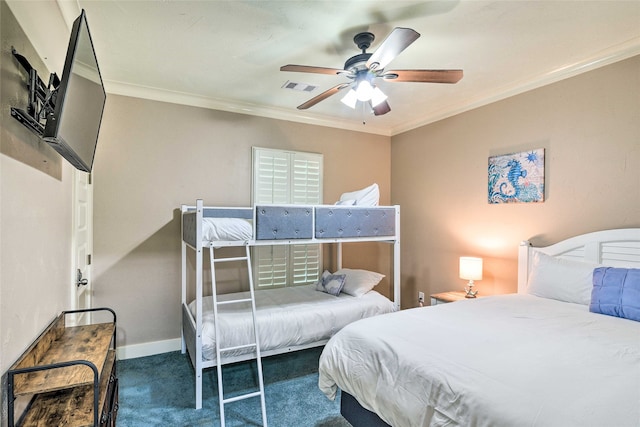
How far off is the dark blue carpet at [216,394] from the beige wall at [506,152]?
6.62ft

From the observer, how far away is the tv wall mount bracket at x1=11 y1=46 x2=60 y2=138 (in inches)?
51.3

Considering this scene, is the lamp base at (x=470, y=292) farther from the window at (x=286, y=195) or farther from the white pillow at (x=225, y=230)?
the white pillow at (x=225, y=230)

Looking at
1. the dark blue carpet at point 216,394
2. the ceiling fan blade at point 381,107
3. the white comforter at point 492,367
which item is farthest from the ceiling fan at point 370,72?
the dark blue carpet at point 216,394

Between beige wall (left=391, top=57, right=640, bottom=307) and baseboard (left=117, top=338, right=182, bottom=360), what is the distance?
2880mm

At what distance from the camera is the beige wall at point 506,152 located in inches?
99.6

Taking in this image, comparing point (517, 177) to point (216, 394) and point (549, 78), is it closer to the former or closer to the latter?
point (549, 78)

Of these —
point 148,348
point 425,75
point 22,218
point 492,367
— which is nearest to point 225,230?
point 22,218

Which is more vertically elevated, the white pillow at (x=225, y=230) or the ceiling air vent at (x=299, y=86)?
the ceiling air vent at (x=299, y=86)

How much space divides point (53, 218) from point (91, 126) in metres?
0.56

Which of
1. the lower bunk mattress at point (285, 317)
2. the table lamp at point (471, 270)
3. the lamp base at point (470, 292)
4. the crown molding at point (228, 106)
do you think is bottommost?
the lower bunk mattress at point (285, 317)

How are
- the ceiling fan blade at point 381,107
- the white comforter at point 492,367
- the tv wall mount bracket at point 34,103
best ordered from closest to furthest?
the white comforter at point 492,367 < the tv wall mount bracket at point 34,103 < the ceiling fan blade at point 381,107

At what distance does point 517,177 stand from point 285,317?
2565mm

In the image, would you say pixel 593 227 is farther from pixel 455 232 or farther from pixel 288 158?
pixel 288 158

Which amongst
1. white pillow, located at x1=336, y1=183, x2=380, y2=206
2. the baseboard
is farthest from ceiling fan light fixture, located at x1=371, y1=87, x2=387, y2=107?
the baseboard
